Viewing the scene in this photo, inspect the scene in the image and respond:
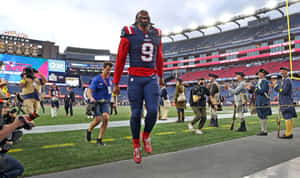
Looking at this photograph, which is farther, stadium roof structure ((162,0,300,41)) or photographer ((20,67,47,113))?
stadium roof structure ((162,0,300,41))

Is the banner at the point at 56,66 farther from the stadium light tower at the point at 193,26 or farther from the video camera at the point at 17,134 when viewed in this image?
the video camera at the point at 17,134

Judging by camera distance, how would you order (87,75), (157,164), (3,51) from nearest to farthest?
(157,164), (3,51), (87,75)

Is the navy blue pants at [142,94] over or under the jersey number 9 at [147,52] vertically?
under

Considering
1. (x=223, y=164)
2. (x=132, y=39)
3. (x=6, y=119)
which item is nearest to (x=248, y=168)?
(x=223, y=164)

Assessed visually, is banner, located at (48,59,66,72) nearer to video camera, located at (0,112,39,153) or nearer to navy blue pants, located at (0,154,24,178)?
video camera, located at (0,112,39,153)

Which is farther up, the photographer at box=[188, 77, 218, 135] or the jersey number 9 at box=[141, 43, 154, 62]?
the jersey number 9 at box=[141, 43, 154, 62]

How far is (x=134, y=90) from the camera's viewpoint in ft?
9.01

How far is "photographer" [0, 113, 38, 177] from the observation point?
1.69m

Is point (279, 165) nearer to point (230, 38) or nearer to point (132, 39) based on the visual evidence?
point (132, 39)

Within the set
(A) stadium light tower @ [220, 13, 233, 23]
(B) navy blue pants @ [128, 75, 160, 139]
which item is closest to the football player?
(B) navy blue pants @ [128, 75, 160, 139]

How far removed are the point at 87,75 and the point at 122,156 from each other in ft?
187

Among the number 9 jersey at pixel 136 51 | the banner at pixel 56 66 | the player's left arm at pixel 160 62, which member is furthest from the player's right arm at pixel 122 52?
the banner at pixel 56 66

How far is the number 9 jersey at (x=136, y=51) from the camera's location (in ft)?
8.96

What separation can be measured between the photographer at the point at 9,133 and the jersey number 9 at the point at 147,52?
1519mm
